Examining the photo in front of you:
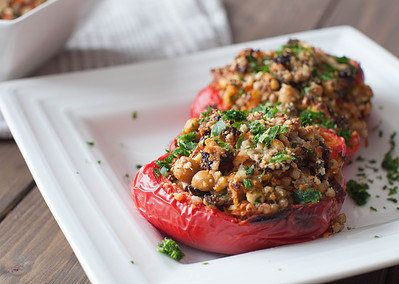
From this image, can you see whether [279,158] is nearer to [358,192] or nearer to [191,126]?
[191,126]

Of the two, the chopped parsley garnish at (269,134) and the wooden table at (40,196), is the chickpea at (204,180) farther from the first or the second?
the wooden table at (40,196)

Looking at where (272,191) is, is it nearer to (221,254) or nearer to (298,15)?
(221,254)

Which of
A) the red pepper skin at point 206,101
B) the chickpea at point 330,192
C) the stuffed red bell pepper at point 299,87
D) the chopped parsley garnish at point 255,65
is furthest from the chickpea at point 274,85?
the chickpea at point 330,192

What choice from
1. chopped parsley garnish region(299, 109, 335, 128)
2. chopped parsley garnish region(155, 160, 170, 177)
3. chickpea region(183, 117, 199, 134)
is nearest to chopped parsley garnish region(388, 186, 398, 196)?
chopped parsley garnish region(299, 109, 335, 128)

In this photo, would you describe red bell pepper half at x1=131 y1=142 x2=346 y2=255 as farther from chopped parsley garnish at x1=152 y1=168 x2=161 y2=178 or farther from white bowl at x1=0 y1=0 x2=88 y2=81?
white bowl at x1=0 y1=0 x2=88 y2=81

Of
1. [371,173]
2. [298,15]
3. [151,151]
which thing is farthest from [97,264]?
[298,15]

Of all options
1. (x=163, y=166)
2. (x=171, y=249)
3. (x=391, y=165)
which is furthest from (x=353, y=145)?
(x=171, y=249)
